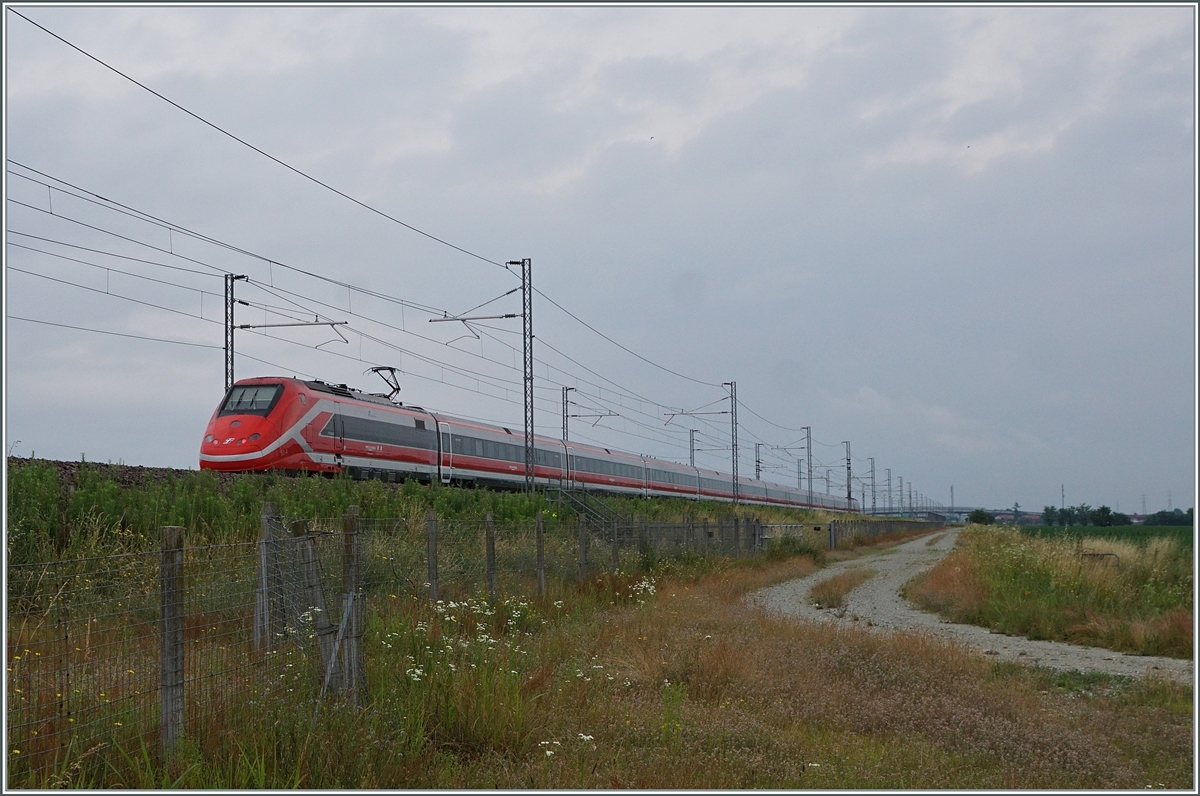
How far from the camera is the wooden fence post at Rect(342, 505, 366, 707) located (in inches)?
263

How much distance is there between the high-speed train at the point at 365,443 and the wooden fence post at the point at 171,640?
19448mm

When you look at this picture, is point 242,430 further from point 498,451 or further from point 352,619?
point 352,619

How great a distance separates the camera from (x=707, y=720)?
298 inches

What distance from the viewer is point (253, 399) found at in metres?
25.1

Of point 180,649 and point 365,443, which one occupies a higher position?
point 365,443

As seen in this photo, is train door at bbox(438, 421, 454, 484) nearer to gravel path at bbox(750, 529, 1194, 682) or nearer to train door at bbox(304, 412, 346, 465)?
train door at bbox(304, 412, 346, 465)

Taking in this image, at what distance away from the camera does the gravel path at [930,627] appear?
12.1m

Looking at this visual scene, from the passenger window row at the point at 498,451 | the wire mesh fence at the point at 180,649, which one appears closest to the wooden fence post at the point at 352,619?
the wire mesh fence at the point at 180,649

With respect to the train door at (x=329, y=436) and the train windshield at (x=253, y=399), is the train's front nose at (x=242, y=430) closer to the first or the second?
the train windshield at (x=253, y=399)

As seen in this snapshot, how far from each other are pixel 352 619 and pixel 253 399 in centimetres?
1970

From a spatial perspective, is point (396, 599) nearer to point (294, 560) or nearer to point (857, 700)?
point (294, 560)

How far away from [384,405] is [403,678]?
22.9 m

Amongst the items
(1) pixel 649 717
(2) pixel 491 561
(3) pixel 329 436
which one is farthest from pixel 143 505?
(3) pixel 329 436

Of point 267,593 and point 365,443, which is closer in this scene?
point 267,593
